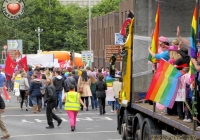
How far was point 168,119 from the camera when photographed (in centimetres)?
1162

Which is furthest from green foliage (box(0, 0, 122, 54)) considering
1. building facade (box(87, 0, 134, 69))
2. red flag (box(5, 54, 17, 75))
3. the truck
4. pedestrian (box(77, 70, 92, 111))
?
the truck

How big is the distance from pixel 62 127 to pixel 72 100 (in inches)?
62.2

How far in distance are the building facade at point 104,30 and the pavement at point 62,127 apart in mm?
37434

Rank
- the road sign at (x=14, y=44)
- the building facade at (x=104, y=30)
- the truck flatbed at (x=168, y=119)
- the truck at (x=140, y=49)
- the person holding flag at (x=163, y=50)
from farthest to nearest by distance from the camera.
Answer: the building facade at (x=104, y=30), the road sign at (x=14, y=44), the truck at (x=140, y=49), the person holding flag at (x=163, y=50), the truck flatbed at (x=168, y=119)

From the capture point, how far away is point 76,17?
120562 millimetres

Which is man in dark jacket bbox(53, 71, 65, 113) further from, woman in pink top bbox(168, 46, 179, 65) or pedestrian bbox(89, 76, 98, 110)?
woman in pink top bbox(168, 46, 179, 65)

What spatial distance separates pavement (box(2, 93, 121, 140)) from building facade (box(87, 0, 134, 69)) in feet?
123

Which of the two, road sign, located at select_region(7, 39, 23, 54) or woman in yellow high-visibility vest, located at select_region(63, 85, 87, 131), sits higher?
road sign, located at select_region(7, 39, 23, 54)

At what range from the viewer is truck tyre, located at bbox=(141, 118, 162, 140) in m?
12.9

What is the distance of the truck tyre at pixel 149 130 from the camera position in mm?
12945

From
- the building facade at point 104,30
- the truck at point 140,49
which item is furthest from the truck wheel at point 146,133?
the building facade at point 104,30

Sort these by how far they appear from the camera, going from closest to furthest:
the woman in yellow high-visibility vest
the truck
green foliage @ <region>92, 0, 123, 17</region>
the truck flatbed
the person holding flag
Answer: the truck flatbed
the person holding flag
the truck
the woman in yellow high-visibility vest
green foliage @ <region>92, 0, 123, 17</region>

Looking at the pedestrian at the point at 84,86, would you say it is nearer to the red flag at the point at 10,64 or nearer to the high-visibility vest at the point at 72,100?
the high-visibility vest at the point at 72,100

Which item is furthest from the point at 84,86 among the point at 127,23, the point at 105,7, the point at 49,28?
the point at 105,7
